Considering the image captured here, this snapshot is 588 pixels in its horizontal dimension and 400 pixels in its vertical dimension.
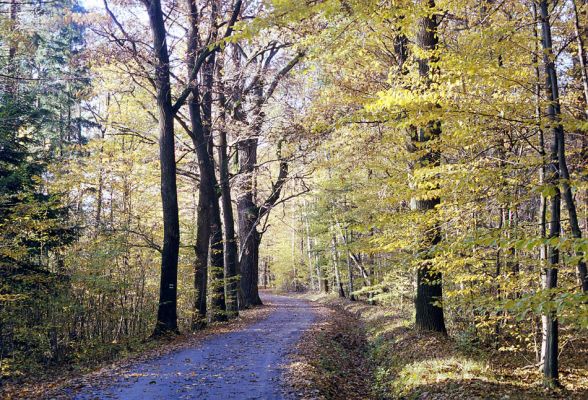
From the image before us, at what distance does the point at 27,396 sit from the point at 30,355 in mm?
5790

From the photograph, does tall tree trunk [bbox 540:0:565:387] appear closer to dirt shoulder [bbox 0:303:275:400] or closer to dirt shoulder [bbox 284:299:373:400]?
dirt shoulder [bbox 284:299:373:400]

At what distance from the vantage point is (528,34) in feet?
25.8

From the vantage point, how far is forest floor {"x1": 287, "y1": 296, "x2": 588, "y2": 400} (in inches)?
277

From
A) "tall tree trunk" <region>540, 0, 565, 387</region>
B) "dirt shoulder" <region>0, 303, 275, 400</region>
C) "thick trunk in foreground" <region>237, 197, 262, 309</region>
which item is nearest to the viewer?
"tall tree trunk" <region>540, 0, 565, 387</region>

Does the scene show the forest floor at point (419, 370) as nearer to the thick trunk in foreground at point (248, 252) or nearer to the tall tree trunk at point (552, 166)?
the tall tree trunk at point (552, 166)

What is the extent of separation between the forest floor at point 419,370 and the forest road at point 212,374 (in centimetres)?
53

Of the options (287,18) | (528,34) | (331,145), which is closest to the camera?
(287,18)

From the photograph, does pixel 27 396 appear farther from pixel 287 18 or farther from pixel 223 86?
pixel 223 86

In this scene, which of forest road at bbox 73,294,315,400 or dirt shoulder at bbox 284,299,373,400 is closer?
forest road at bbox 73,294,315,400

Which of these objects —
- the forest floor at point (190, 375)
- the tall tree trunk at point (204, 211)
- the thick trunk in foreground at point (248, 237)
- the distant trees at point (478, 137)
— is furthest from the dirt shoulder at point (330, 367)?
the thick trunk in foreground at point (248, 237)

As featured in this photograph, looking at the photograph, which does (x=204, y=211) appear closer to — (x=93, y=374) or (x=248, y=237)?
(x=248, y=237)

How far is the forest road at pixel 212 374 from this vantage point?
6.96 metres

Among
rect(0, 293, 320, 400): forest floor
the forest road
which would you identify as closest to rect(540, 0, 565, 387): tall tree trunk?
rect(0, 293, 320, 400): forest floor

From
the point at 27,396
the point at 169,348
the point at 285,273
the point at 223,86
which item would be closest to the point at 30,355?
the point at 169,348
